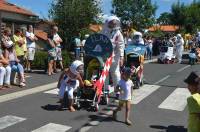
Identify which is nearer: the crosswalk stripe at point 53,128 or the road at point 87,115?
the crosswalk stripe at point 53,128

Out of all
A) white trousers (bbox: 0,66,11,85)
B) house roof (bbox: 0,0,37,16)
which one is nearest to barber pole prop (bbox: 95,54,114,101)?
white trousers (bbox: 0,66,11,85)

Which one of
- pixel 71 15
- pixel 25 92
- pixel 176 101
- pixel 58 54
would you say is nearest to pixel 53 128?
pixel 25 92

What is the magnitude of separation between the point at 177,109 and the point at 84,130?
9.63 feet

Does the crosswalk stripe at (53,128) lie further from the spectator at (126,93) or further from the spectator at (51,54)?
the spectator at (51,54)

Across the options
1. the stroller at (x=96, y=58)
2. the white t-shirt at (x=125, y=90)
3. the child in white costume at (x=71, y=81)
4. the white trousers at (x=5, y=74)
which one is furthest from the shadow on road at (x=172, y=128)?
the white trousers at (x=5, y=74)

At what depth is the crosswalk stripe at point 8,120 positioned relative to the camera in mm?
8039

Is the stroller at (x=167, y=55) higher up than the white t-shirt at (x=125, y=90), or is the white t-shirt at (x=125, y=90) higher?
the stroller at (x=167, y=55)

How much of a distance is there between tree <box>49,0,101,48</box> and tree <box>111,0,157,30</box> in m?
24.4

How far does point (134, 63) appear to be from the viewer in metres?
12.9

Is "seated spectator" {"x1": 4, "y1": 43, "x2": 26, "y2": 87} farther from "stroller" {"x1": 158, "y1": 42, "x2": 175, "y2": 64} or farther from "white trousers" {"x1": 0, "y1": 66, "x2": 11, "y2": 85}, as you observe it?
"stroller" {"x1": 158, "y1": 42, "x2": 175, "y2": 64}

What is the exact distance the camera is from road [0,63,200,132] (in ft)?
26.3

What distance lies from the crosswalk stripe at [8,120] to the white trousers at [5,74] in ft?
10.8

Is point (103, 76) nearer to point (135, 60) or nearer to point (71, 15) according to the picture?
point (135, 60)

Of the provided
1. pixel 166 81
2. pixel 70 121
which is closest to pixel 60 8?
pixel 166 81
